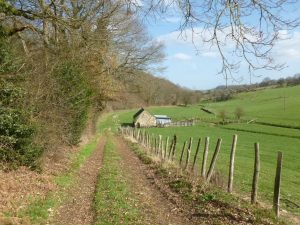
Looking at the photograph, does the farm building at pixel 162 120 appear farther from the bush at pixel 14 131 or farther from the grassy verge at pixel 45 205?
the grassy verge at pixel 45 205

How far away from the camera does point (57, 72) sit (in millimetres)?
21250

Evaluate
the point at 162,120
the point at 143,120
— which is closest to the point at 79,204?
the point at 143,120

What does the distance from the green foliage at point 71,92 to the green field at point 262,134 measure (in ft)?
27.8

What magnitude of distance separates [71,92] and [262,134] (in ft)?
176

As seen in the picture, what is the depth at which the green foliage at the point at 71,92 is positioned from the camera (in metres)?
21.5

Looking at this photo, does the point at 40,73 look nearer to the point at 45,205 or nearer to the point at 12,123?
the point at 12,123

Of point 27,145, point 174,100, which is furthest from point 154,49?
point 174,100

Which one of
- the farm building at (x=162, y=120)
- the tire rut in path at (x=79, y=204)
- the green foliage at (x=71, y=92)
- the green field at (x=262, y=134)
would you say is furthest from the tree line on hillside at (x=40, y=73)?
the farm building at (x=162, y=120)

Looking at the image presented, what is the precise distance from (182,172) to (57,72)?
808 cm

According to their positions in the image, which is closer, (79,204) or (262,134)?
(79,204)

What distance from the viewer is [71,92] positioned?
2362 cm

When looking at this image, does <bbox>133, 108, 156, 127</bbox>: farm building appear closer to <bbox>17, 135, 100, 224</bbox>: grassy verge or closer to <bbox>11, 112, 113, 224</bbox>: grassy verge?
<bbox>11, 112, 113, 224</bbox>: grassy verge

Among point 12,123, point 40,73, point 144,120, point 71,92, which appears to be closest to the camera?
point 12,123

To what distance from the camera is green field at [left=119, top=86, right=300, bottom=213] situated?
2180cm
